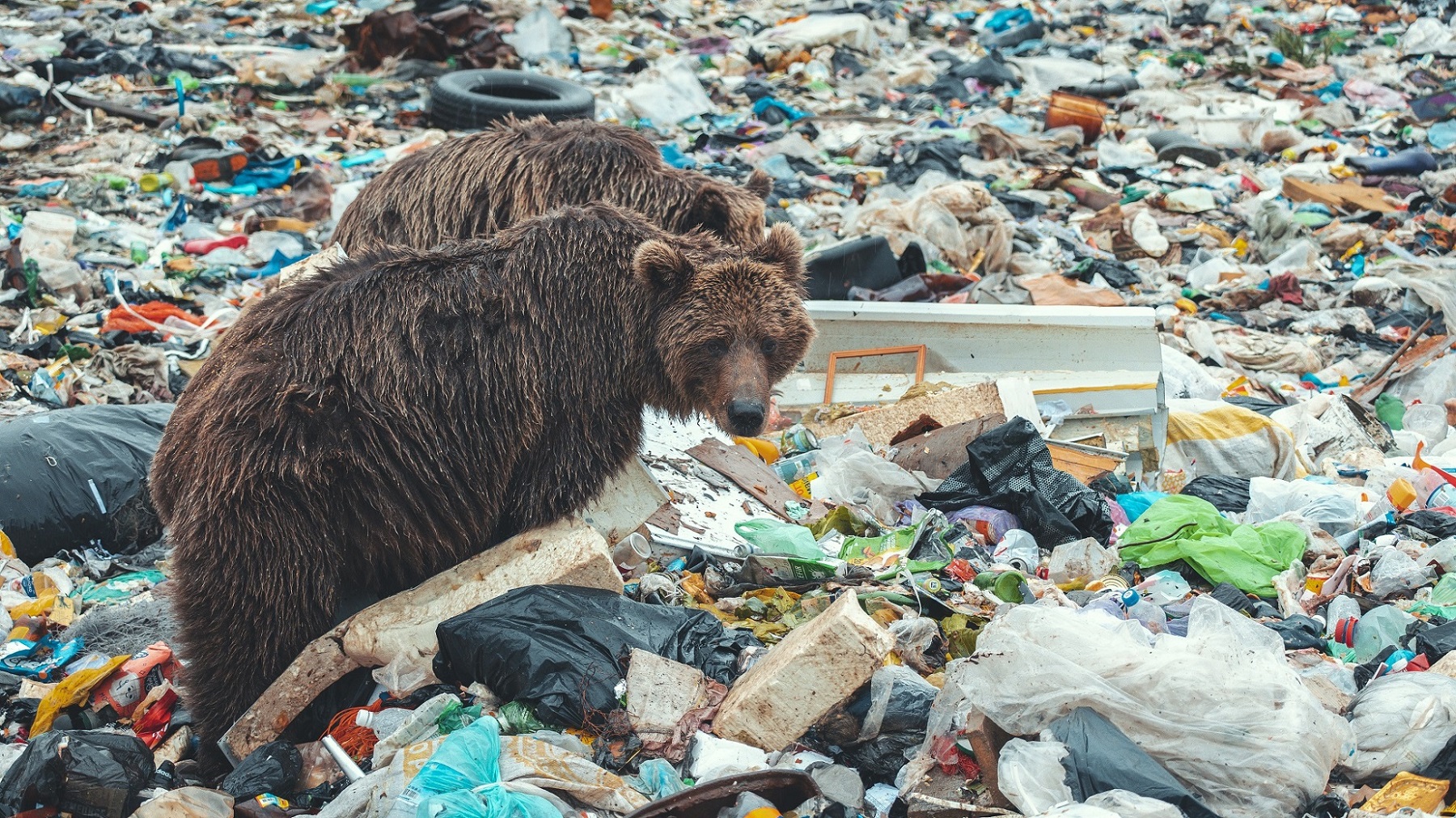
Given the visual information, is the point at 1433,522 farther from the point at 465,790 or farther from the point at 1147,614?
the point at 465,790

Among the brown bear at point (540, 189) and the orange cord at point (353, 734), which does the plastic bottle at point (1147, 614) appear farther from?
the orange cord at point (353, 734)

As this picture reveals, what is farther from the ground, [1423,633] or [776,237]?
[776,237]


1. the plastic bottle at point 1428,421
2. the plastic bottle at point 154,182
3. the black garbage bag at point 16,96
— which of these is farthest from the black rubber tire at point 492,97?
the plastic bottle at point 1428,421

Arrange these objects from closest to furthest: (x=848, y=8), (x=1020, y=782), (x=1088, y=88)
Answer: (x=1020, y=782) < (x=1088, y=88) < (x=848, y=8)

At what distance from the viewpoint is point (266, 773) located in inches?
137

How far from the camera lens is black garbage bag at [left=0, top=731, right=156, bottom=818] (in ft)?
11.0

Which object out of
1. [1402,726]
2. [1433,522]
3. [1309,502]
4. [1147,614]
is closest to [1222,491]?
[1309,502]

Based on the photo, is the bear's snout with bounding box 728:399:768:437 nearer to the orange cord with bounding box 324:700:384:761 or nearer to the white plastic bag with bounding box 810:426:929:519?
the white plastic bag with bounding box 810:426:929:519

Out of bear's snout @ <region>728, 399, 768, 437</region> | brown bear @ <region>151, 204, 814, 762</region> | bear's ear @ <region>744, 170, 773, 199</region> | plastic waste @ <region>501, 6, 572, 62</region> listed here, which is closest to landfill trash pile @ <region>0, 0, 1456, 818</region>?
brown bear @ <region>151, 204, 814, 762</region>

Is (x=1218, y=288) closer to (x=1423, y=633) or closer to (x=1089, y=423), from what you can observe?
(x=1089, y=423)

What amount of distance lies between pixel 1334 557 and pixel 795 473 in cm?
227

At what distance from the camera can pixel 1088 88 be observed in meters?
13.3

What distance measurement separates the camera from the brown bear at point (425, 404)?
3713 millimetres

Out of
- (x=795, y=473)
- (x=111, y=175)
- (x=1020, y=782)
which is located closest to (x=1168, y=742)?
(x=1020, y=782)
